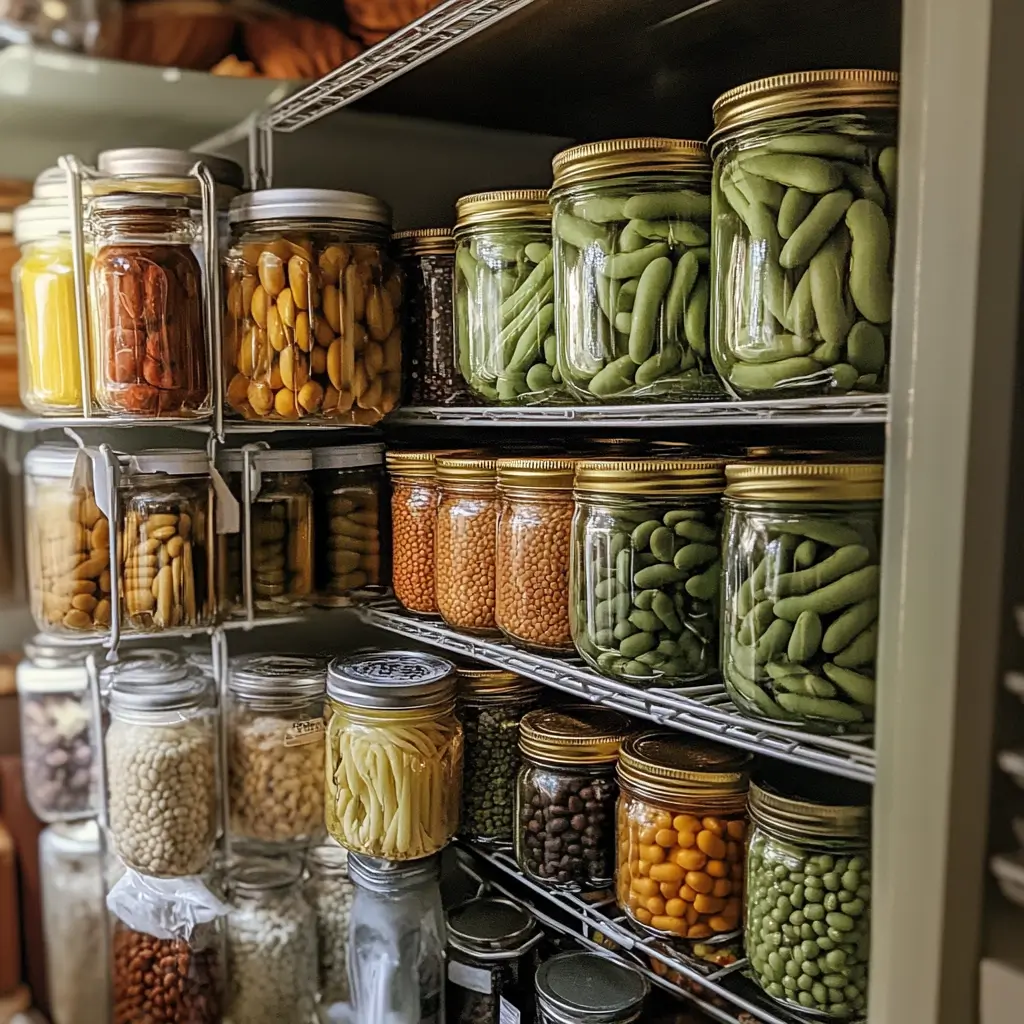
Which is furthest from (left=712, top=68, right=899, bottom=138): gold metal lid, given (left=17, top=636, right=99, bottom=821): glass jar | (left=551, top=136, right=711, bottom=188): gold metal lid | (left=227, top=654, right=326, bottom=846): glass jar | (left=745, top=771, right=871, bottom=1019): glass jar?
(left=17, top=636, right=99, bottom=821): glass jar

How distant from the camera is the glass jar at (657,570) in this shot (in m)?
0.83

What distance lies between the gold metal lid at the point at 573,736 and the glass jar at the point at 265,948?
39cm

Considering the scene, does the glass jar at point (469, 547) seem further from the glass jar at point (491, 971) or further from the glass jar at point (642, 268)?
the glass jar at point (491, 971)

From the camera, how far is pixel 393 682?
3.55 ft

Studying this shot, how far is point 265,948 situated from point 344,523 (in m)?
0.50

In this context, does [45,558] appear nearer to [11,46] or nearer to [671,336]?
[11,46]

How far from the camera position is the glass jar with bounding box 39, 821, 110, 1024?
1188 millimetres

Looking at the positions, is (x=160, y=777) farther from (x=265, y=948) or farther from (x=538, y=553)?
(x=538, y=553)

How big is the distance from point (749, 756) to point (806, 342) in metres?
0.40

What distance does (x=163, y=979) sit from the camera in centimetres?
119

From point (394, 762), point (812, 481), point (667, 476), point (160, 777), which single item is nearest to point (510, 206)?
point (667, 476)

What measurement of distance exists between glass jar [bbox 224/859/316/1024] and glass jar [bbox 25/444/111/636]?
1.19 feet

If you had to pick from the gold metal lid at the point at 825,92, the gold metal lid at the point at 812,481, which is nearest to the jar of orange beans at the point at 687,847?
the gold metal lid at the point at 812,481

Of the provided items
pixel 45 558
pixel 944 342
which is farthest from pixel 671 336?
pixel 45 558
